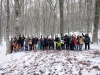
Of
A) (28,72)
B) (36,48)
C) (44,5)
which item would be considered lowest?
(28,72)

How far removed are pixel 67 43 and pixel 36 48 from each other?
3.30m

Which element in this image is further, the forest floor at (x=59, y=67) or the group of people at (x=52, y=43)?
the group of people at (x=52, y=43)

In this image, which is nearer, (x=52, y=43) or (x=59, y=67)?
(x=59, y=67)

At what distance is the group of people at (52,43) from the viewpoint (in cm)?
1462

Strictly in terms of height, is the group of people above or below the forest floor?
above

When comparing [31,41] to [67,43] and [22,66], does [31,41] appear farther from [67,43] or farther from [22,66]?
[22,66]

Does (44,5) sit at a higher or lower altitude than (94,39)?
higher

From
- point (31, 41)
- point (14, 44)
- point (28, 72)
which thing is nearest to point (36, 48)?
point (31, 41)

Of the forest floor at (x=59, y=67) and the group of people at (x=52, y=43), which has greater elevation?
the group of people at (x=52, y=43)

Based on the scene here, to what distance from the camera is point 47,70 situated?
9.47 m

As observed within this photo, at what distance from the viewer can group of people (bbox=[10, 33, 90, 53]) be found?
14.6 m

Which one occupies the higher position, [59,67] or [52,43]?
[52,43]

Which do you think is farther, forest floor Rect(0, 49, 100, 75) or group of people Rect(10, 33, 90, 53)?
group of people Rect(10, 33, 90, 53)

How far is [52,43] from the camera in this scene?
50.8ft
